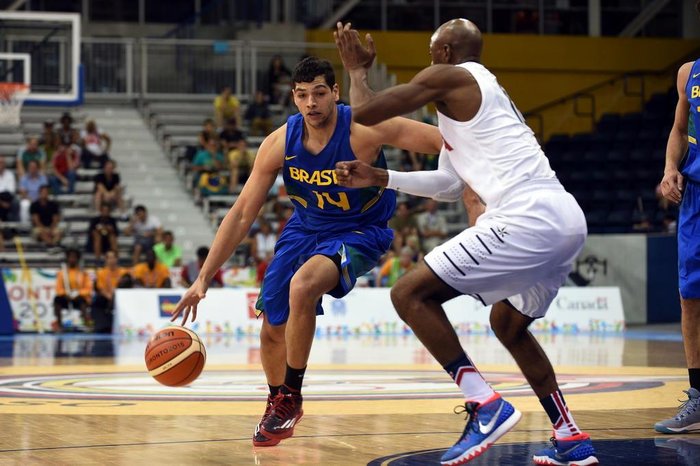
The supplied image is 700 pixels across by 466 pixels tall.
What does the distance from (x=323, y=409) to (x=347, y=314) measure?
9.58 meters

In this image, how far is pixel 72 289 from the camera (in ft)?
57.0

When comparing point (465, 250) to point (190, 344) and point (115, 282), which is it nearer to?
point (190, 344)

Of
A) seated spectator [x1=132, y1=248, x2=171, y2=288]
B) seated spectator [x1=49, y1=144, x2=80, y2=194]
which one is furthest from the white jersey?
seated spectator [x1=49, y1=144, x2=80, y2=194]

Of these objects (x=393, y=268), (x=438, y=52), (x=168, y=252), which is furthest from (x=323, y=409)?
(x=168, y=252)

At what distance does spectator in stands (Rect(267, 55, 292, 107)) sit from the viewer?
23938 mm

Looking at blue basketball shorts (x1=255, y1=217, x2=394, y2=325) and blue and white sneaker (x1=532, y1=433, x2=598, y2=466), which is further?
blue basketball shorts (x1=255, y1=217, x2=394, y2=325)

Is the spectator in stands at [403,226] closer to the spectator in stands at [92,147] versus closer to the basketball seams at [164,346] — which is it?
the spectator in stands at [92,147]

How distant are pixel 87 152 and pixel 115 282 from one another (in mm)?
4639

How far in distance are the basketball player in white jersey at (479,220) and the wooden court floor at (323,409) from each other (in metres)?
0.33

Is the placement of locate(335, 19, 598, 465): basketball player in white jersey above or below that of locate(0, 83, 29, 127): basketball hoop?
below

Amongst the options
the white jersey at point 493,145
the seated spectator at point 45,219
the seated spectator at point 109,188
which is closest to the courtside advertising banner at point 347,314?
the seated spectator at point 45,219

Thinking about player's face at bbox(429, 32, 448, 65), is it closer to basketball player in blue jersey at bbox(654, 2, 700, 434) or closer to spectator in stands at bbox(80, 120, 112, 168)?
basketball player in blue jersey at bbox(654, 2, 700, 434)

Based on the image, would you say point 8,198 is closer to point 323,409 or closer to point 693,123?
point 323,409

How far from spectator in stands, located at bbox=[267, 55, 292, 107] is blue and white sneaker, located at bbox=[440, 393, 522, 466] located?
19050mm
